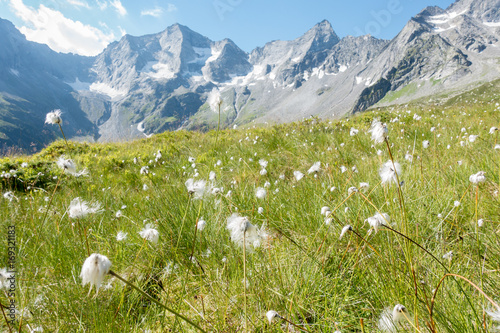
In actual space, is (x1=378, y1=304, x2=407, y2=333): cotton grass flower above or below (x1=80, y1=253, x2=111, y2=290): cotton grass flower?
below

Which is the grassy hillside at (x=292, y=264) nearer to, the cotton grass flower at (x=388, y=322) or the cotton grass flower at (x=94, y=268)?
the cotton grass flower at (x=388, y=322)

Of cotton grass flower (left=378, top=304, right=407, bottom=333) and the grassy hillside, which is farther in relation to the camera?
the grassy hillside

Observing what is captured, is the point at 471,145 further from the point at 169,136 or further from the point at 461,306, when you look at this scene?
the point at 169,136

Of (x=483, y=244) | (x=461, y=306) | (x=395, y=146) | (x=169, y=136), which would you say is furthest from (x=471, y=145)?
(x=169, y=136)

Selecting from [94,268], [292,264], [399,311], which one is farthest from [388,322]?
[94,268]

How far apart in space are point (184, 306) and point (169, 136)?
10.6m

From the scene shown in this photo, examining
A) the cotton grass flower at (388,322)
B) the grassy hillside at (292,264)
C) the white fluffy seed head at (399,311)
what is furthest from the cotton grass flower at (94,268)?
the cotton grass flower at (388,322)

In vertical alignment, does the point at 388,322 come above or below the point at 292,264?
below

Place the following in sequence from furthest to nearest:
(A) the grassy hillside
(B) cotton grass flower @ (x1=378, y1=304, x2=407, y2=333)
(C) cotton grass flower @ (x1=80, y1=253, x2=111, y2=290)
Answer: (A) the grassy hillside → (B) cotton grass flower @ (x1=378, y1=304, x2=407, y2=333) → (C) cotton grass flower @ (x1=80, y1=253, x2=111, y2=290)

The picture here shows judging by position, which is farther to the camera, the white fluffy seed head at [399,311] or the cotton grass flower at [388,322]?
the cotton grass flower at [388,322]

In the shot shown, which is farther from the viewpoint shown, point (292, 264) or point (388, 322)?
point (292, 264)

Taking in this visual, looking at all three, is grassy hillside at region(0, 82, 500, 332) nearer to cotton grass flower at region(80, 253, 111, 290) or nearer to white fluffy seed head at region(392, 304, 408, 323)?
white fluffy seed head at region(392, 304, 408, 323)

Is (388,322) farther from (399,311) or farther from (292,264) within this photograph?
(292,264)

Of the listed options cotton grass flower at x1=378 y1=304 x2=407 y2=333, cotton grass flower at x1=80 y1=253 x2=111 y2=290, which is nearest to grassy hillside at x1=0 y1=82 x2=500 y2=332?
cotton grass flower at x1=378 y1=304 x2=407 y2=333
